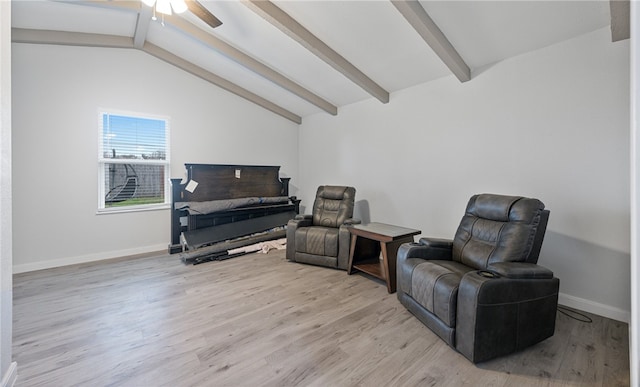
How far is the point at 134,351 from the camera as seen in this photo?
190 cm

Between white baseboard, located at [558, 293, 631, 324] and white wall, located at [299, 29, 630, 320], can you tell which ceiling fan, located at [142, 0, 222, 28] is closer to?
white wall, located at [299, 29, 630, 320]

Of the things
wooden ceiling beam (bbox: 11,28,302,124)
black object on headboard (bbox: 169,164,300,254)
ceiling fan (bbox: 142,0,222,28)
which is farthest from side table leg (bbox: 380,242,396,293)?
wooden ceiling beam (bbox: 11,28,302,124)

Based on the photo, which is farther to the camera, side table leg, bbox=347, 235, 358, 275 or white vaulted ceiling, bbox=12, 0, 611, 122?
side table leg, bbox=347, 235, 358, 275

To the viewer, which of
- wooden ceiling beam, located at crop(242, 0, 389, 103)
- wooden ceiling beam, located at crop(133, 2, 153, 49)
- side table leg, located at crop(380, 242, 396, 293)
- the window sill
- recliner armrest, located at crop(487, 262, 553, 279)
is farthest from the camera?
the window sill

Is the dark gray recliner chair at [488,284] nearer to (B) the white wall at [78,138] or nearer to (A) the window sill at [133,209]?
(A) the window sill at [133,209]

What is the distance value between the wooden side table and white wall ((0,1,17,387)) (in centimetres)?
282

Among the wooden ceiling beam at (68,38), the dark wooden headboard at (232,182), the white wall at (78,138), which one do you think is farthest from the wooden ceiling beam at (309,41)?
the dark wooden headboard at (232,182)

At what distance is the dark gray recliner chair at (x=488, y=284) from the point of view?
5.82 feet

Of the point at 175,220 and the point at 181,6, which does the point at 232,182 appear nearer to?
the point at 175,220

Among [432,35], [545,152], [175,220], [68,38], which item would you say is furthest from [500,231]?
[68,38]

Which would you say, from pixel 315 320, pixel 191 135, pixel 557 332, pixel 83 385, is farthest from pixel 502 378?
pixel 191 135

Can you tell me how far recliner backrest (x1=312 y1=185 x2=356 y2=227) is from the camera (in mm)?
4000

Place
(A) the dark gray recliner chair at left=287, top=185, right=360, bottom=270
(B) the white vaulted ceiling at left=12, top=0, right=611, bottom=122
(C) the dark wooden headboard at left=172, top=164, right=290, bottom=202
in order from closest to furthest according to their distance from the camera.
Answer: (B) the white vaulted ceiling at left=12, top=0, right=611, bottom=122, (A) the dark gray recliner chair at left=287, top=185, right=360, bottom=270, (C) the dark wooden headboard at left=172, top=164, right=290, bottom=202

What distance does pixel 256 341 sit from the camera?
2.02 metres
